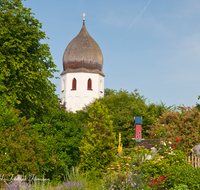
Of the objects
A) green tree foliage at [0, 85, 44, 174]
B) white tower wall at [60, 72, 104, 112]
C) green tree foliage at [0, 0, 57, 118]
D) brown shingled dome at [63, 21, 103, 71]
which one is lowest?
green tree foliage at [0, 85, 44, 174]

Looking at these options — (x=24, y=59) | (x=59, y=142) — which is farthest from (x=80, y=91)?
(x=59, y=142)

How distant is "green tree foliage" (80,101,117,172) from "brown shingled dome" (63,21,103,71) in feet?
122

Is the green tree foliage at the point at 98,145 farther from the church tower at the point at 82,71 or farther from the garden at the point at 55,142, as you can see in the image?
the church tower at the point at 82,71

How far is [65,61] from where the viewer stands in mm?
51594

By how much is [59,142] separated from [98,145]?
1783 millimetres

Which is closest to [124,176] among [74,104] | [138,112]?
[138,112]

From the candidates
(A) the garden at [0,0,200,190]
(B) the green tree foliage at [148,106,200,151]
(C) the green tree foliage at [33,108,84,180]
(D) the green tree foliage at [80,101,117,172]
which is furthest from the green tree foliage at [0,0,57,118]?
(B) the green tree foliage at [148,106,200,151]

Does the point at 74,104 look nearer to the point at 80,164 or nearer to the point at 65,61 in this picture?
the point at 65,61

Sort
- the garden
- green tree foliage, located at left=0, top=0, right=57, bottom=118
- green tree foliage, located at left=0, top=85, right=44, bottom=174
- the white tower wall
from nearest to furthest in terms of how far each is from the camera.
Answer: the garden → green tree foliage, located at left=0, top=85, right=44, bottom=174 → green tree foliage, located at left=0, top=0, right=57, bottom=118 → the white tower wall

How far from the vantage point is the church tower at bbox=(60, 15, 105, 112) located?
5006 centimetres

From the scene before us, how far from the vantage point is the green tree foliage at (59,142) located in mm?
11898

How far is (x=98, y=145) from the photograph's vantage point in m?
12.7

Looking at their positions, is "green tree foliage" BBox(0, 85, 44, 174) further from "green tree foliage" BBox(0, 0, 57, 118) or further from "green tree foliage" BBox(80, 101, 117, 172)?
"green tree foliage" BBox(0, 0, 57, 118)

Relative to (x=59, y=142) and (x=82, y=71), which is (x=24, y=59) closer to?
(x=59, y=142)
